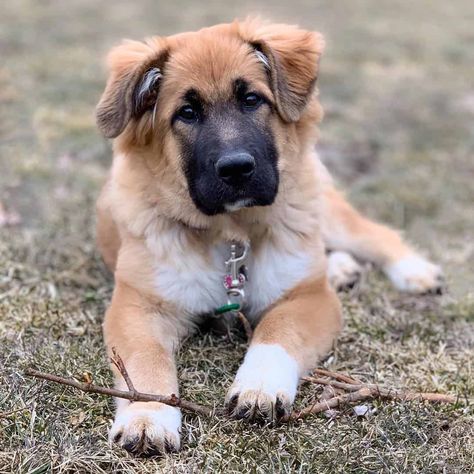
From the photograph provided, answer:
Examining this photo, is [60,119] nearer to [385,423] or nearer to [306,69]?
[306,69]

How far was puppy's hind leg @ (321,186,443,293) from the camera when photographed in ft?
15.4

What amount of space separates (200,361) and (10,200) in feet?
8.82

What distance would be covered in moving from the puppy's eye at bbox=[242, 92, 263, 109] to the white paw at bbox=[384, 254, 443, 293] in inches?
68.0

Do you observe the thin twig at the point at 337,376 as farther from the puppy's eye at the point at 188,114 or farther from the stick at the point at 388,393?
the puppy's eye at the point at 188,114

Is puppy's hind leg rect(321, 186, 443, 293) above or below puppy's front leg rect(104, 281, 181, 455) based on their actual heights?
below

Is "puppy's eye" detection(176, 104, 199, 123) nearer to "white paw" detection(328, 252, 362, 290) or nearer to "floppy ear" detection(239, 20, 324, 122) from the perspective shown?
"floppy ear" detection(239, 20, 324, 122)

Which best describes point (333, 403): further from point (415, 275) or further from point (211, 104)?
point (415, 275)

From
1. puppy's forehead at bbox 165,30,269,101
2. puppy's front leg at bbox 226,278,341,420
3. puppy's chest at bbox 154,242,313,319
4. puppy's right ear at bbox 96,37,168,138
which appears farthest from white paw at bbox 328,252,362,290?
puppy's right ear at bbox 96,37,168,138

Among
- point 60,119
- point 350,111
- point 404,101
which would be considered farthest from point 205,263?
point 404,101

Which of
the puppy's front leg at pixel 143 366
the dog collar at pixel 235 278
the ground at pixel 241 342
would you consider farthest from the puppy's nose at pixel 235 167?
the ground at pixel 241 342

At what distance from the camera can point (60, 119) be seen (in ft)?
23.3

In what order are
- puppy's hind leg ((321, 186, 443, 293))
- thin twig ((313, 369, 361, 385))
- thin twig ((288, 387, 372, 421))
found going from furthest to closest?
puppy's hind leg ((321, 186, 443, 293)) < thin twig ((313, 369, 361, 385)) < thin twig ((288, 387, 372, 421))

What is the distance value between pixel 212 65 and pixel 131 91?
0.42 meters

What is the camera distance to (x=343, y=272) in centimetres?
455
